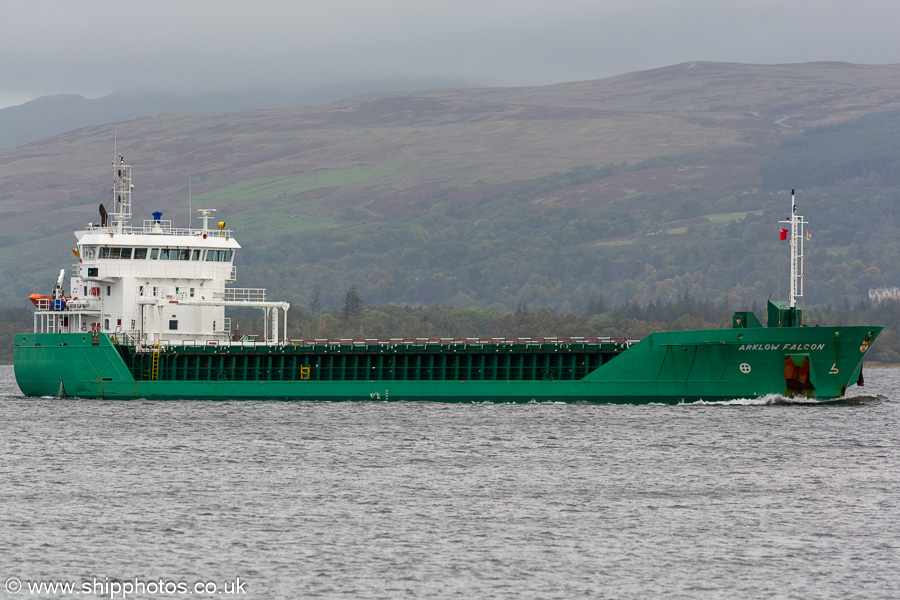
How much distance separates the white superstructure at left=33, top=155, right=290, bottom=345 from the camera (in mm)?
66812

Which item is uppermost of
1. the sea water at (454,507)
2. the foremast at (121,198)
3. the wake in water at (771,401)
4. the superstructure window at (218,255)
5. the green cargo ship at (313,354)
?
the foremast at (121,198)

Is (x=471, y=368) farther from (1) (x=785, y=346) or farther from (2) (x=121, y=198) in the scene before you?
(2) (x=121, y=198)

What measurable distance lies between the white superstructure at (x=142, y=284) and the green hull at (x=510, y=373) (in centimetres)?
244

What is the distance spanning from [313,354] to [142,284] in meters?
10.6

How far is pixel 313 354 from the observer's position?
6300cm

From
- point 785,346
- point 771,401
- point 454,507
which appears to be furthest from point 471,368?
point 454,507

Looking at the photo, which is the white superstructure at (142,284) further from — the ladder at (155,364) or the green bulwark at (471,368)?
the green bulwark at (471,368)

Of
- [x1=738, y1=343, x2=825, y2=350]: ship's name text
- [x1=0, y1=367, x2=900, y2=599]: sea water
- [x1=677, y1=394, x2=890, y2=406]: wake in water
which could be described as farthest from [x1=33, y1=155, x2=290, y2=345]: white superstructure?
[x1=738, y1=343, x2=825, y2=350]: ship's name text

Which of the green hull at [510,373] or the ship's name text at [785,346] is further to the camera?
the green hull at [510,373]

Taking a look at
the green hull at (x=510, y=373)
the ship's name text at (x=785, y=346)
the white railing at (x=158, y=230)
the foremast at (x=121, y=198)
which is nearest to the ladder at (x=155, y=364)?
the green hull at (x=510, y=373)

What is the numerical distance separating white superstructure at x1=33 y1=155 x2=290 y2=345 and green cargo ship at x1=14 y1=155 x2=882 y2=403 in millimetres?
73

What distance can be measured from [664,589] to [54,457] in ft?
83.6

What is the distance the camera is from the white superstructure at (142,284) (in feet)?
219

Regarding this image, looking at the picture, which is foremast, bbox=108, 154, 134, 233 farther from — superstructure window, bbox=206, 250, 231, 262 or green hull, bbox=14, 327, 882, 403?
green hull, bbox=14, 327, 882, 403
